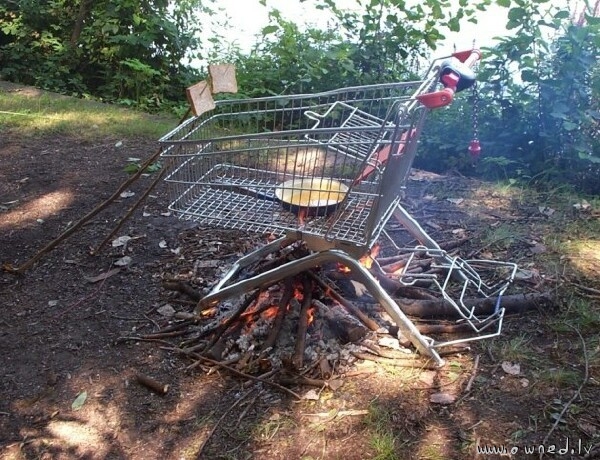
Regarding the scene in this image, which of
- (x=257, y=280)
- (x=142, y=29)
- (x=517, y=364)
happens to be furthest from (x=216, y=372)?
(x=142, y=29)

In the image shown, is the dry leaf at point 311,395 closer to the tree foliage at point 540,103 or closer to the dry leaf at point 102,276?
the dry leaf at point 102,276

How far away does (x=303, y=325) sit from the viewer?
2.81 meters

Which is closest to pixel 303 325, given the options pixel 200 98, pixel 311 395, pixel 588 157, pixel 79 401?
pixel 311 395

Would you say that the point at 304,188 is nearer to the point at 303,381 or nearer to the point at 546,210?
the point at 303,381

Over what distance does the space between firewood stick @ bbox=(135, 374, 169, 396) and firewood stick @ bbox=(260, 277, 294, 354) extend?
0.49 metres

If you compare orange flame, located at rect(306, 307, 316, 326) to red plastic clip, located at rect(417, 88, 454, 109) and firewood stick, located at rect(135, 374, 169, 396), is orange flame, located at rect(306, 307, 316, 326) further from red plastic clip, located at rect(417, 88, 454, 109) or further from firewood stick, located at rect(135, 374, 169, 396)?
red plastic clip, located at rect(417, 88, 454, 109)

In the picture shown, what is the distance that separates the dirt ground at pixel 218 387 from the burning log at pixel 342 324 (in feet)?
0.62

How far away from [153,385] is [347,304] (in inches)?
41.6

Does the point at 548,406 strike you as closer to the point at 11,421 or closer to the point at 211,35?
the point at 11,421

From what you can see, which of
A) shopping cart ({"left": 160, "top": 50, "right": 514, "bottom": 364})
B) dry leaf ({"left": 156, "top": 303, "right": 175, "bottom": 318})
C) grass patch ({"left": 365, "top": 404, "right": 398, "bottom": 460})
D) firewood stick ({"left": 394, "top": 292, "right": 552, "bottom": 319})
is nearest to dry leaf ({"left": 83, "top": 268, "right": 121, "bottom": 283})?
dry leaf ({"left": 156, "top": 303, "right": 175, "bottom": 318})

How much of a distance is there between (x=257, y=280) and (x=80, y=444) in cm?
107

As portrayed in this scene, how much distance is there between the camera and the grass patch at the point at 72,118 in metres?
5.68

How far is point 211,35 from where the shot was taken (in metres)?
7.52

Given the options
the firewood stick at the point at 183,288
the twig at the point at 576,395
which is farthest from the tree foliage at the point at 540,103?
the firewood stick at the point at 183,288
